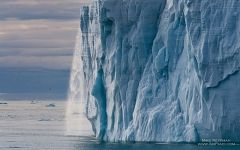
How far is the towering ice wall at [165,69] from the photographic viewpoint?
4569cm

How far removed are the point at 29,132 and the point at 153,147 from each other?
26.1 meters

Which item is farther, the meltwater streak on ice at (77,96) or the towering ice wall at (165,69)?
the meltwater streak on ice at (77,96)

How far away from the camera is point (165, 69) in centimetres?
→ 4956

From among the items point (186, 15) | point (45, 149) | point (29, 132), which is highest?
point (186, 15)

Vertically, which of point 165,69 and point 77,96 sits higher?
point 165,69

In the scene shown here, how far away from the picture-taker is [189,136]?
155 ft

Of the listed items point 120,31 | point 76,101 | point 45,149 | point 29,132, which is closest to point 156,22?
point 120,31

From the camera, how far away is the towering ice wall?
45688 mm

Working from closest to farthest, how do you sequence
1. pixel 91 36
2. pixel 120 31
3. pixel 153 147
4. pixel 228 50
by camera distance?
pixel 228 50 < pixel 153 147 < pixel 120 31 < pixel 91 36

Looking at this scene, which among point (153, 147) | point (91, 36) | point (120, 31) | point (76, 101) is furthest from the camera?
point (76, 101)

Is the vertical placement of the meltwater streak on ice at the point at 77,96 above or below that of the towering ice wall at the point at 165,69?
below

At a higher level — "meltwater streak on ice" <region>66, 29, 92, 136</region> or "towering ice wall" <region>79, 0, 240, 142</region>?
"towering ice wall" <region>79, 0, 240, 142</region>

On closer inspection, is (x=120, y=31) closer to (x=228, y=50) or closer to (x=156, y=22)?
(x=156, y=22)

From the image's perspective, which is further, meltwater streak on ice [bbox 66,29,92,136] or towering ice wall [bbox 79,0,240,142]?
meltwater streak on ice [bbox 66,29,92,136]
